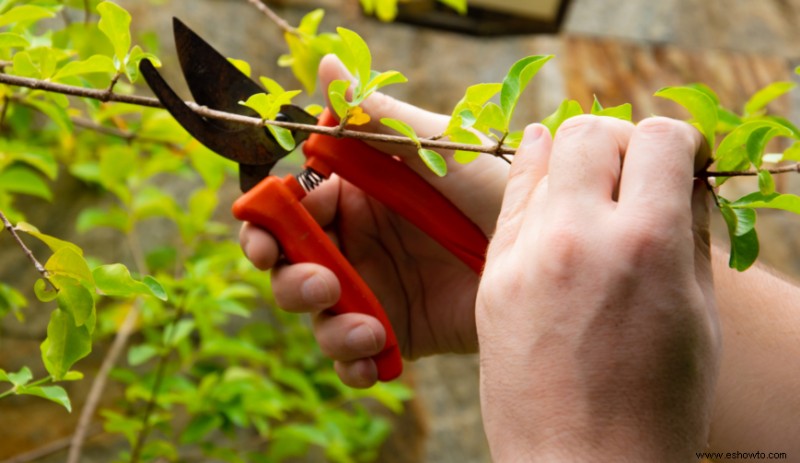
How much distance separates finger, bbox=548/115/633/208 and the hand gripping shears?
29 centimetres

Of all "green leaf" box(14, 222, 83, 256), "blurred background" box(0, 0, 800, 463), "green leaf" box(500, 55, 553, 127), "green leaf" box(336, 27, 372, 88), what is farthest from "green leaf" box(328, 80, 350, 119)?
"blurred background" box(0, 0, 800, 463)

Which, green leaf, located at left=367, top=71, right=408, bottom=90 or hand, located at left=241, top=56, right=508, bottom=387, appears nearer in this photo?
green leaf, located at left=367, top=71, right=408, bottom=90

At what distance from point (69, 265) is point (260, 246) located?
12.5 inches

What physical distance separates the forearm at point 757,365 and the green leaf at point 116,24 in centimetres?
70

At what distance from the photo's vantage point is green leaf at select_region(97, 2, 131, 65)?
652mm

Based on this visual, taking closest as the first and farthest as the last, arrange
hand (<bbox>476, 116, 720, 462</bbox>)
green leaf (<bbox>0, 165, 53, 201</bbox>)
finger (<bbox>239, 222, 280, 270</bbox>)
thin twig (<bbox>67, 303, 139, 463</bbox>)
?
hand (<bbox>476, 116, 720, 462</bbox>), finger (<bbox>239, 222, 280, 270</bbox>), green leaf (<bbox>0, 165, 53, 201</bbox>), thin twig (<bbox>67, 303, 139, 463</bbox>)

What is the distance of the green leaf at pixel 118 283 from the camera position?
2.06ft

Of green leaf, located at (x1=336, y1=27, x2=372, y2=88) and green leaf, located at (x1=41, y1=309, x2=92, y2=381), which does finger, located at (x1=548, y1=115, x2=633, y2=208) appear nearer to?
green leaf, located at (x1=336, y1=27, x2=372, y2=88)

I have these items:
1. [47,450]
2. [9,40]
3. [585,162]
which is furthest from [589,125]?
[47,450]

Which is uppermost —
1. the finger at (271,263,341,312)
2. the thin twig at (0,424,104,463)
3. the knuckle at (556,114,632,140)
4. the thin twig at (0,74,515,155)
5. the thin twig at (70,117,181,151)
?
the knuckle at (556,114,632,140)

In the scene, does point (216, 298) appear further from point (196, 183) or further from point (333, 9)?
point (333, 9)

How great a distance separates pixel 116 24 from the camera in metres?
0.66

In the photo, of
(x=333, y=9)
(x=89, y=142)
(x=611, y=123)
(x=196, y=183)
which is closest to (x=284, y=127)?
(x=611, y=123)

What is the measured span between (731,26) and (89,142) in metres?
1.53
